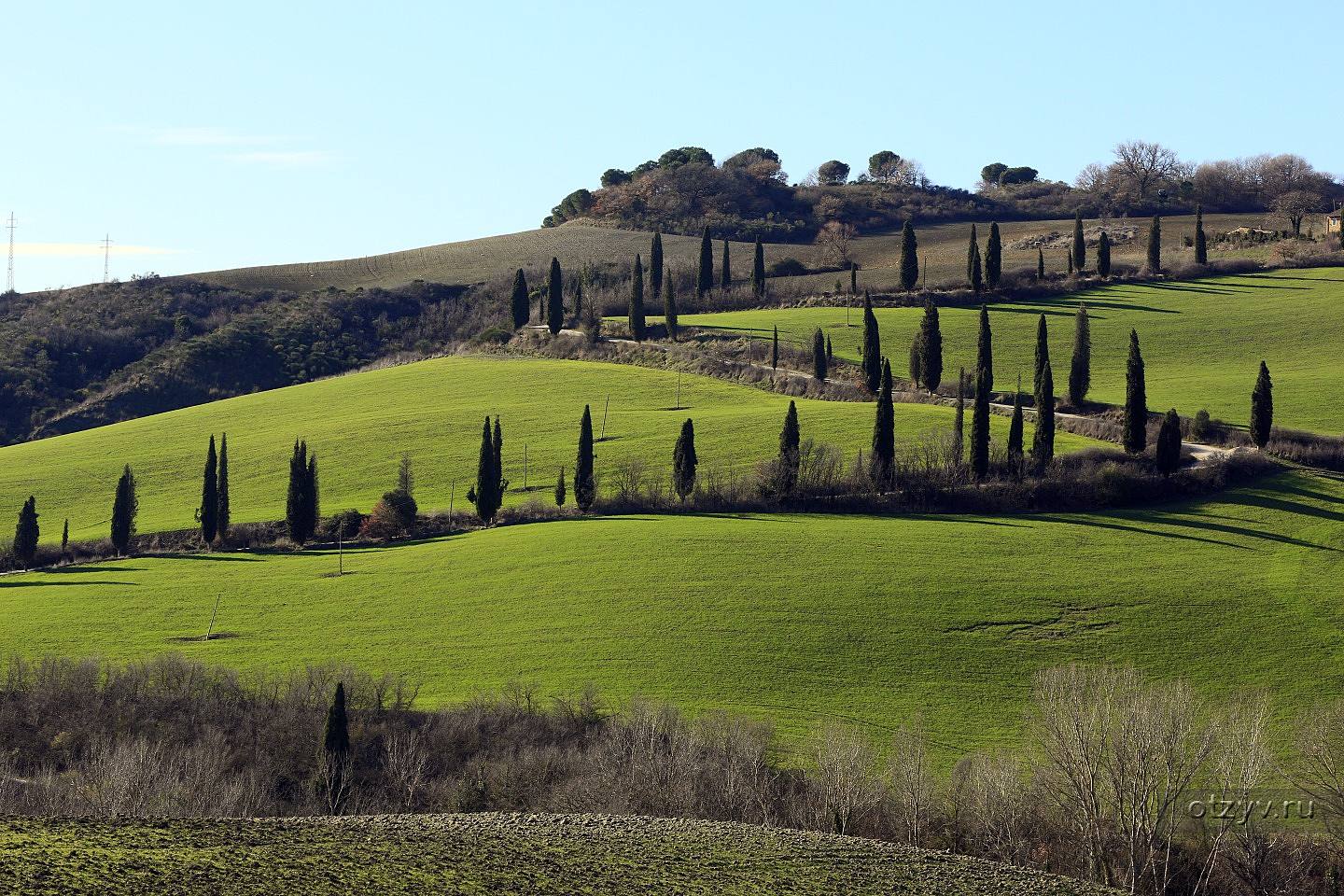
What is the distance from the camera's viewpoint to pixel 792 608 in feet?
222

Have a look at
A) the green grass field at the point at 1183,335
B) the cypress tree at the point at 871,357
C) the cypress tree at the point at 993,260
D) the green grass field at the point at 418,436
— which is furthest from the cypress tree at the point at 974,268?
the green grass field at the point at 418,436

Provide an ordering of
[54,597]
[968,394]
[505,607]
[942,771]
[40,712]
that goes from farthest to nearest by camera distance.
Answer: [968,394]
[54,597]
[505,607]
[40,712]
[942,771]

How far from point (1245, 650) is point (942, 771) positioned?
64.3 ft

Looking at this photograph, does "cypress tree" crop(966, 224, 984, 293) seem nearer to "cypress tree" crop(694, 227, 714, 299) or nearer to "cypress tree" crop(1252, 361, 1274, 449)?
"cypress tree" crop(694, 227, 714, 299)

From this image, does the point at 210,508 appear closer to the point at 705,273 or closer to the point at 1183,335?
the point at 705,273

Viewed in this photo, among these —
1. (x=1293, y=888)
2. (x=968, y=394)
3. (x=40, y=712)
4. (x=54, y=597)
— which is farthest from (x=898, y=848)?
(x=968, y=394)

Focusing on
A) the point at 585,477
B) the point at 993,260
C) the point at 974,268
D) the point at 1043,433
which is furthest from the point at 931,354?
the point at 993,260

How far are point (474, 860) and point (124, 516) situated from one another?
60.3 metres

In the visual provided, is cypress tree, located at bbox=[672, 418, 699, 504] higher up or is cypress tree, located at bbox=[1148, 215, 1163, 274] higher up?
cypress tree, located at bbox=[1148, 215, 1163, 274]

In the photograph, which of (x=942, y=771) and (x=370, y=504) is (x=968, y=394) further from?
(x=942, y=771)

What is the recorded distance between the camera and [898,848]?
3831cm

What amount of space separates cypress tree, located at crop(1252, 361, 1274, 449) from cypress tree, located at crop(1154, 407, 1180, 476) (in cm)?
693

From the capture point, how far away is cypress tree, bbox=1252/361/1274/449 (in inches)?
3531

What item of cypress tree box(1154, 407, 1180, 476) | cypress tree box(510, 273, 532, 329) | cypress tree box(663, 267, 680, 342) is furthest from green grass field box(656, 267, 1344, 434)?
cypress tree box(510, 273, 532, 329)
